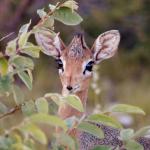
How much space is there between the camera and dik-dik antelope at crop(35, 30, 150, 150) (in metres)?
3.94

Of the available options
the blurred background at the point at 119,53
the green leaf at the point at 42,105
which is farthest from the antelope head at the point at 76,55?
the blurred background at the point at 119,53

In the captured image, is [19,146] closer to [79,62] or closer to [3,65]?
[3,65]

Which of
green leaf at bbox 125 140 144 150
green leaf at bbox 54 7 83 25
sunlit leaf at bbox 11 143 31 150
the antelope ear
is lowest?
sunlit leaf at bbox 11 143 31 150

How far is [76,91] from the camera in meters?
4.06

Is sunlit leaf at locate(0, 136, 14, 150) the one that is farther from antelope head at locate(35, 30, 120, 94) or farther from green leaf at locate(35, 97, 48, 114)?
antelope head at locate(35, 30, 120, 94)

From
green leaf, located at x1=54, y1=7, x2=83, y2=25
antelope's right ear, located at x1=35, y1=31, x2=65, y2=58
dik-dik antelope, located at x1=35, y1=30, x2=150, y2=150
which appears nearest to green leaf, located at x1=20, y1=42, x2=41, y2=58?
green leaf, located at x1=54, y1=7, x2=83, y2=25

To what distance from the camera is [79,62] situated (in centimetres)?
405

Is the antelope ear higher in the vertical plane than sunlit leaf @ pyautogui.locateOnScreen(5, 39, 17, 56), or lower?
higher

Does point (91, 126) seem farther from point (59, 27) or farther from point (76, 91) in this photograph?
point (59, 27)

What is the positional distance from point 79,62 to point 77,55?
81 mm

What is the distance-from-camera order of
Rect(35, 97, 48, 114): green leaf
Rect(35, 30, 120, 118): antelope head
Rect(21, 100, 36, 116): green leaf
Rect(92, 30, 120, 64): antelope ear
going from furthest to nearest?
Rect(92, 30, 120, 64): antelope ear < Rect(35, 30, 120, 118): antelope head < Rect(21, 100, 36, 116): green leaf < Rect(35, 97, 48, 114): green leaf

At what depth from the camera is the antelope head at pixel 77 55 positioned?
12.9 feet

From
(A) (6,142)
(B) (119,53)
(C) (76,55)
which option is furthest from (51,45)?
(B) (119,53)

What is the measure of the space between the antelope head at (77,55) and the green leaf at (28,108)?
1.50 m
